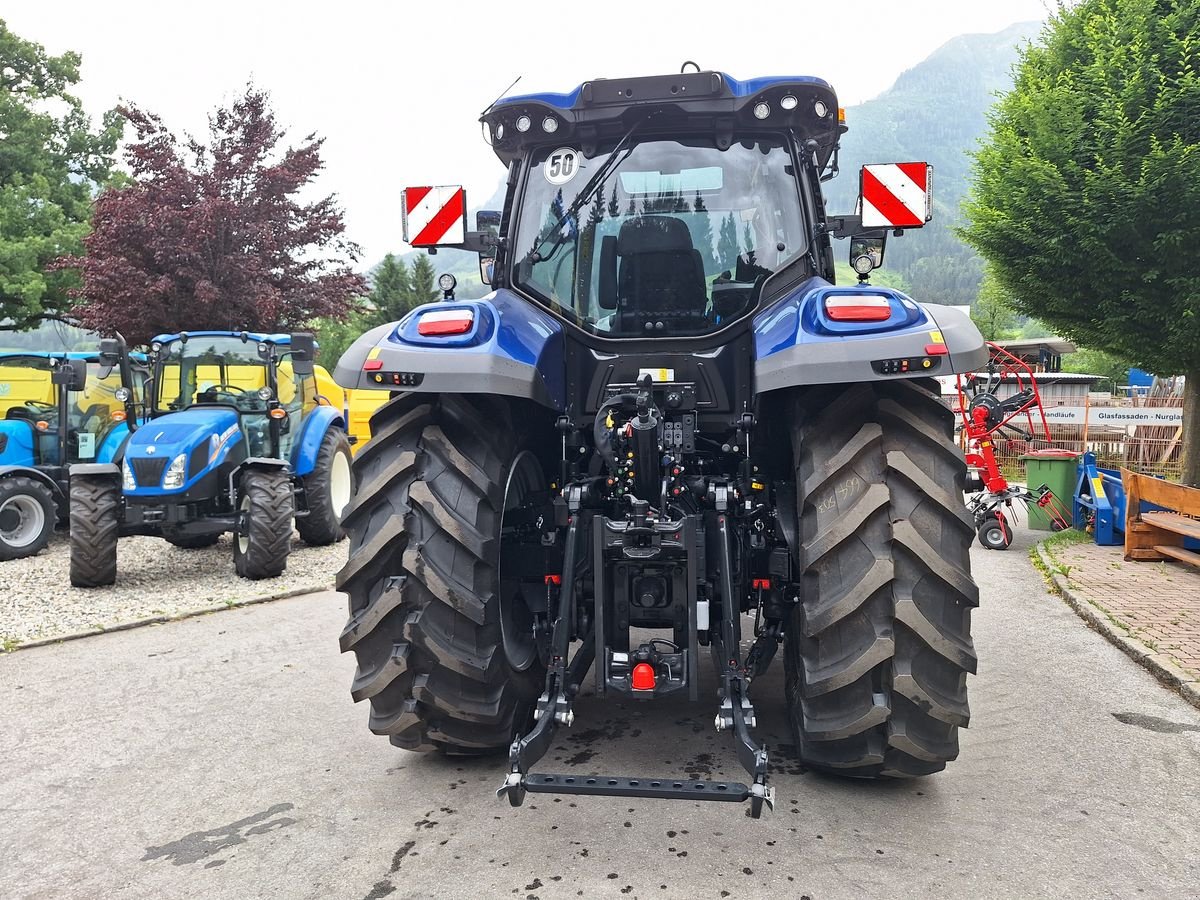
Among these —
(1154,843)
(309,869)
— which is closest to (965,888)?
(1154,843)

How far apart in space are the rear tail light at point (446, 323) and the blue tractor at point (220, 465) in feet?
17.7

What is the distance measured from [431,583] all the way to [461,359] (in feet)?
2.77

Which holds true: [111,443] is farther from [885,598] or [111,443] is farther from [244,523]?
[885,598]

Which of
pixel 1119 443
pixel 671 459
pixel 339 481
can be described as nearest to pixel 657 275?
pixel 671 459

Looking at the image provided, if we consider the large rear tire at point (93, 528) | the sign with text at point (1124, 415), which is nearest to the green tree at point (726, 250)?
the large rear tire at point (93, 528)

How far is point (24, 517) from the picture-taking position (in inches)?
382

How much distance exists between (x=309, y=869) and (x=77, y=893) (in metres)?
0.73

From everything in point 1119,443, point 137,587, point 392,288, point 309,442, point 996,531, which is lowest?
point 137,587

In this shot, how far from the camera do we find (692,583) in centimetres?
318

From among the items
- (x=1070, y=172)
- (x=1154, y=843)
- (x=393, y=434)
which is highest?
(x=1070, y=172)

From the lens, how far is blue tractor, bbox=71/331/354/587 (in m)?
8.02

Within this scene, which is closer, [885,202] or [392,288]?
[885,202]

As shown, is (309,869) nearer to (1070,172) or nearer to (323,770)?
(323,770)

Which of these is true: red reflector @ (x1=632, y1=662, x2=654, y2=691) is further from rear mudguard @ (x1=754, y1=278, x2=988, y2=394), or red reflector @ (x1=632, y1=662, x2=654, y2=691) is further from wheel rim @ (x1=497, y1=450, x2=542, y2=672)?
rear mudguard @ (x1=754, y1=278, x2=988, y2=394)
